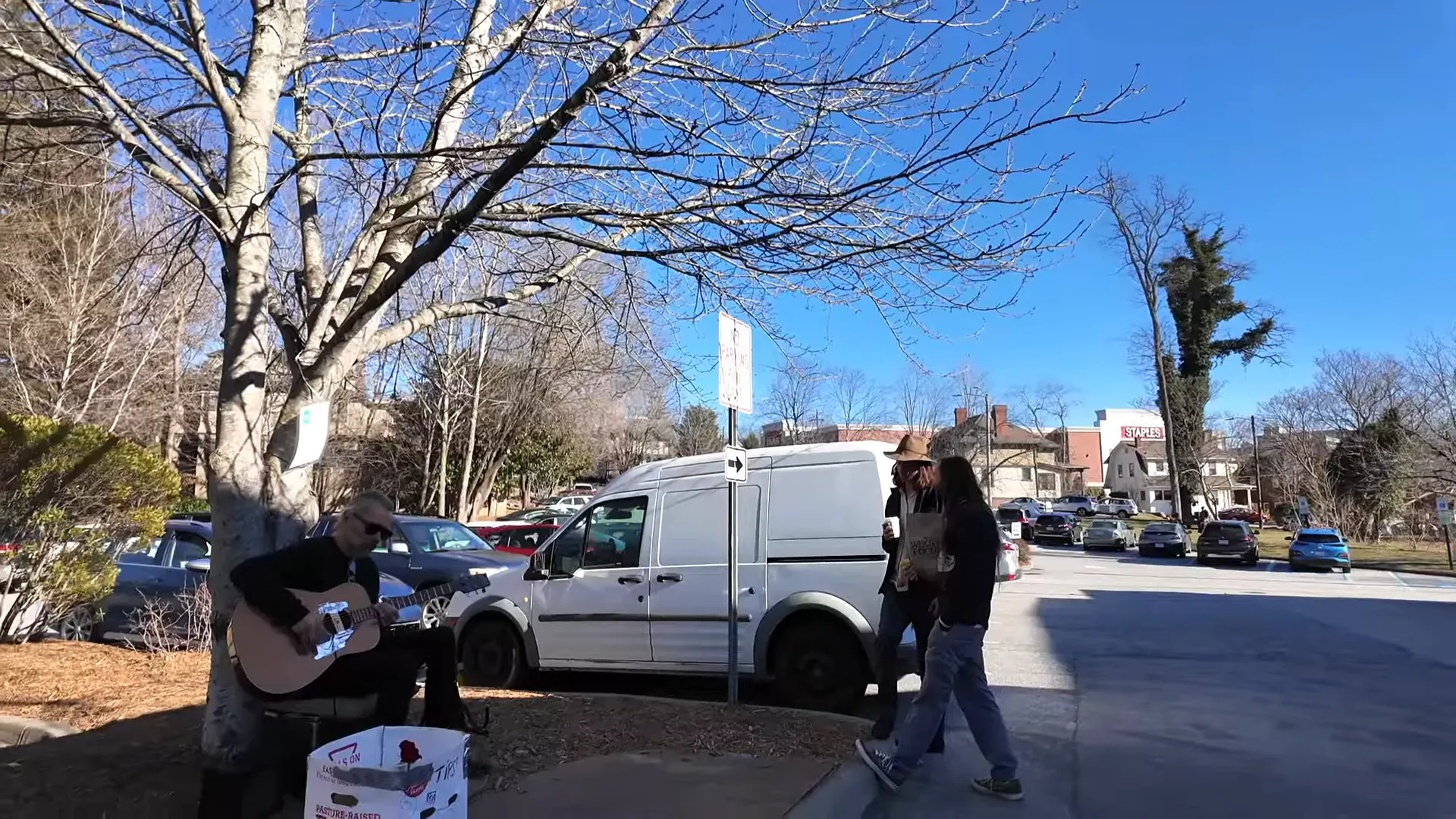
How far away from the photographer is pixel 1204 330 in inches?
1864

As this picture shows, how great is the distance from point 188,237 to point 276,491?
256cm

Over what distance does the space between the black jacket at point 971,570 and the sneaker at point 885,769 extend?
2.77 ft

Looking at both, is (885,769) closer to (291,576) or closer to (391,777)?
(391,777)

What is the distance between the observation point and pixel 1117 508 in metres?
66.6

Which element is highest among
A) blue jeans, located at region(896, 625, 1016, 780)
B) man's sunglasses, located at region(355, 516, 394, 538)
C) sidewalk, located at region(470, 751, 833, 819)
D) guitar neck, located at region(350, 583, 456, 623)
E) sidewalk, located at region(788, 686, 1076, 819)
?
man's sunglasses, located at region(355, 516, 394, 538)

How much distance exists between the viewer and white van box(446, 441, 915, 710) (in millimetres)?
7137

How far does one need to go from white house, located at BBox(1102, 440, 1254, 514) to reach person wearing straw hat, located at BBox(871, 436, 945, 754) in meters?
62.1

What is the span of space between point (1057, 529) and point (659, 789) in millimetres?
40715

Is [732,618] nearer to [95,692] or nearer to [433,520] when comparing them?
[95,692]

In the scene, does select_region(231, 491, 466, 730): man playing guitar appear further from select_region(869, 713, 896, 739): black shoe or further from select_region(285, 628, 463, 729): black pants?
select_region(869, 713, 896, 739): black shoe

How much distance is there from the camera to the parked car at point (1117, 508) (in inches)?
2511

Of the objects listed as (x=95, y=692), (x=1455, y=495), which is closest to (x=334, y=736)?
(x=95, y=692)

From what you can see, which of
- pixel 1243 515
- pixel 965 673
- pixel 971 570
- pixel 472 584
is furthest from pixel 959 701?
pixel 1243 515

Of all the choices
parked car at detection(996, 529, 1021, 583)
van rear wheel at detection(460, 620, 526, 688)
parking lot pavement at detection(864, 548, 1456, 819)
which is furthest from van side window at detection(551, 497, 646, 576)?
parked car at detection(996, 529, 1021, 583)
